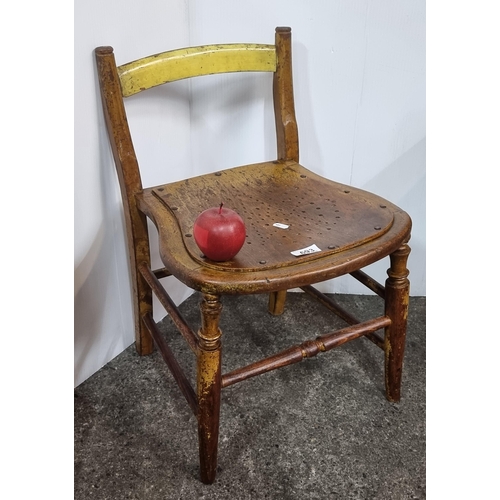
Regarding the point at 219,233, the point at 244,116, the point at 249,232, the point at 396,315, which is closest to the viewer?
the point at 219,233

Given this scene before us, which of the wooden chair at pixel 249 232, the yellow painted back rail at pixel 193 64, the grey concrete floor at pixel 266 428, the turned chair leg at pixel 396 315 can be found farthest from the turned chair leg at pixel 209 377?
the yellow painted back rail at pixel 193 64

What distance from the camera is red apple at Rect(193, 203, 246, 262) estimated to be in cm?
88

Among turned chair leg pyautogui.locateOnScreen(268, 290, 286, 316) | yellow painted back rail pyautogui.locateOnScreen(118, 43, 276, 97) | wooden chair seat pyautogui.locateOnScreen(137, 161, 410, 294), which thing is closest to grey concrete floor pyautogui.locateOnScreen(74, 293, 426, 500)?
turned chair leg pyautogui.locateOnScreen(268, 290, 286, 316)

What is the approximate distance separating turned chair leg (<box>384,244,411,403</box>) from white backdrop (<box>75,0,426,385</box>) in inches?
17.6

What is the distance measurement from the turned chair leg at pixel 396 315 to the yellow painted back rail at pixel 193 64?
51 cm

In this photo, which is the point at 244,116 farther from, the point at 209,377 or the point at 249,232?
the point at 209,377

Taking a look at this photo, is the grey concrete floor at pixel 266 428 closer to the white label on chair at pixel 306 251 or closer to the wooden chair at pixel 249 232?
the wooden chair at pixel 249 232

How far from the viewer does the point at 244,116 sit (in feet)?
4.77

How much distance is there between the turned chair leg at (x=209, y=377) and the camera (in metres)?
0.92

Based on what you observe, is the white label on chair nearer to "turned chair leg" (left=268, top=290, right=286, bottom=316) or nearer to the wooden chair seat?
the wooden chair seat

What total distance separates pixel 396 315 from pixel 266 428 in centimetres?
35

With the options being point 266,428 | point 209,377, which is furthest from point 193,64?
point 266,428

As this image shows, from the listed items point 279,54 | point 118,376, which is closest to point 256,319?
point 118,376

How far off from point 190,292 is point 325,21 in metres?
0.79
